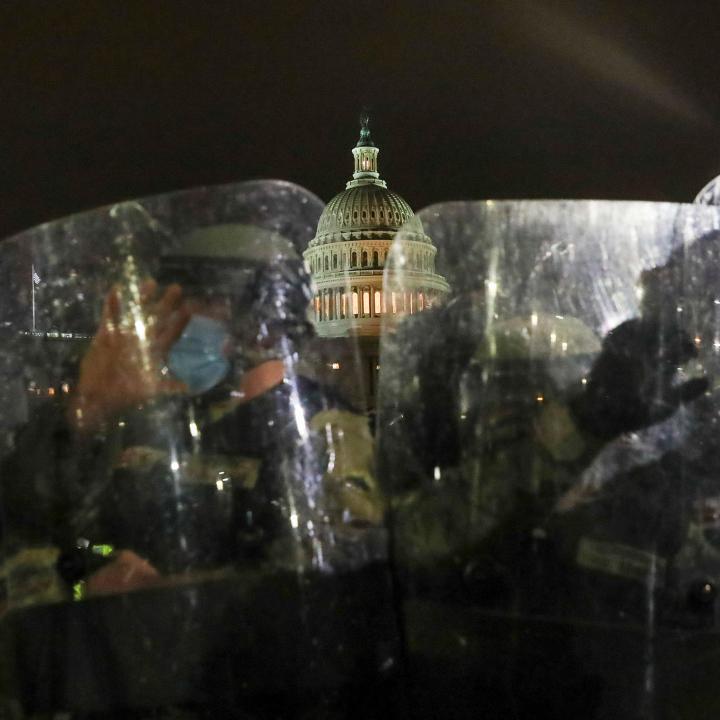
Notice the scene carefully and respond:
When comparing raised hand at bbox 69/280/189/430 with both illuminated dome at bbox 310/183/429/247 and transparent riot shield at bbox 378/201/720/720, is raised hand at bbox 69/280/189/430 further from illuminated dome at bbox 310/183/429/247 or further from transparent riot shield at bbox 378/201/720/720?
illuminated dome at bbox 310/183/429/247

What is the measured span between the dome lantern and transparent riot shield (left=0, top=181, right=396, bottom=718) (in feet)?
185

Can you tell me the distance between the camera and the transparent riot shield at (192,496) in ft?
7.38

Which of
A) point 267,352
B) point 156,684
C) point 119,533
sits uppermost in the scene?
point 267,352

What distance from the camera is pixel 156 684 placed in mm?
2248

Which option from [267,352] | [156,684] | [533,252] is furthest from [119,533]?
[533,252]

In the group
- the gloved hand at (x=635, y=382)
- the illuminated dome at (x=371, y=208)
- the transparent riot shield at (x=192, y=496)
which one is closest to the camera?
the transparent riot shield at (x=192, y=496)

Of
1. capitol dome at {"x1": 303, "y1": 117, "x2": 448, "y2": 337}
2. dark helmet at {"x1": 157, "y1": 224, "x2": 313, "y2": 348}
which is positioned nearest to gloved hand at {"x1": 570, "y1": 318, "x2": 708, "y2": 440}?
capitol dome at {"x1": 303, "y1": 117, "x2": 448, "y2": 337}

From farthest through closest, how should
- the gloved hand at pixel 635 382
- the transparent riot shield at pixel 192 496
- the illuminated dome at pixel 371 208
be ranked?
the illuminated dome at pixel 371 208, the gloved hand at pixel 635 382, the transparent riot shield at pixel 192 496

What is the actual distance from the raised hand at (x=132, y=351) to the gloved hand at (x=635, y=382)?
883 mm

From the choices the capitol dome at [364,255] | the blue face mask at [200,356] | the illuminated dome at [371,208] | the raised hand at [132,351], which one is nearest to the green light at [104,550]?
the raised hand at [132,351]

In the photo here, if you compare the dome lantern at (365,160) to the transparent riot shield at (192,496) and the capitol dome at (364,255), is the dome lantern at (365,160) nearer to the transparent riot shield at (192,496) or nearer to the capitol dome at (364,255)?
the capitol dome at (364,255)

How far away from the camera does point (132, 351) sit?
2307 millimetres

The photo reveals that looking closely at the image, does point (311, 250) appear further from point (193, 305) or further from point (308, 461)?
point (308, 461)

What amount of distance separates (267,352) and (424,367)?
36 cm
